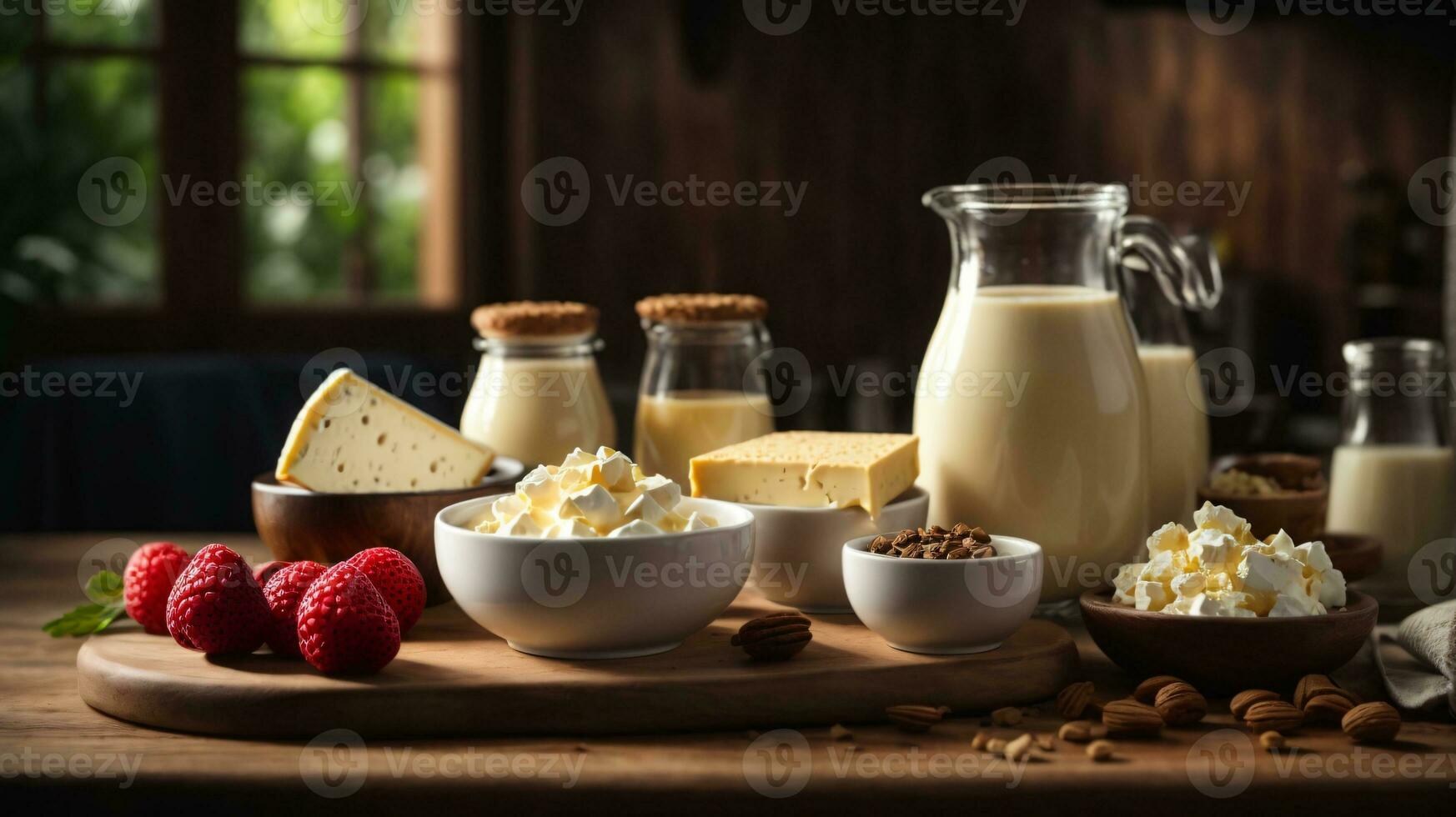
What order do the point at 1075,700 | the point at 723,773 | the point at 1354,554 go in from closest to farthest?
the point at 723,773, the point at 1075,700, the point at 1354,554

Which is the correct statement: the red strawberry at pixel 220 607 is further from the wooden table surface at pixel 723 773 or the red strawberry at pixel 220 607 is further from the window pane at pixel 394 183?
the window pane at pixel 394 183

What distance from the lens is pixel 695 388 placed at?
1.25 metres

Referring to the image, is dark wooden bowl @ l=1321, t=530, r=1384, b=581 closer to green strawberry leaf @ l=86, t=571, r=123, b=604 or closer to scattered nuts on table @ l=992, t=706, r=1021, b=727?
scattered nuts on table @ l=992, t=706, r=1021, b=727

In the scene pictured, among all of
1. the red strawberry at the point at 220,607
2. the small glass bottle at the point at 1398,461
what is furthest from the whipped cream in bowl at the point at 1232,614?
the red strawberry at the point at 220,607

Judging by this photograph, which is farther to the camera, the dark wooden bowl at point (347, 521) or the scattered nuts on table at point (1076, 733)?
the dark wooden bowl at point (347, 521)

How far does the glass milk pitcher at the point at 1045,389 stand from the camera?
108 cm

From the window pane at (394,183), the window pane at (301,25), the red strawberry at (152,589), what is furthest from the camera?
the window pane at (394,183)

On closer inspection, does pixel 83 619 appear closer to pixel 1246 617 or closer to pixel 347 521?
pixel 347 521

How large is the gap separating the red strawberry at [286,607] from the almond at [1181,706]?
59 centimetres

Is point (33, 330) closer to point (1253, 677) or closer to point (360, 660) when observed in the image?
point (360, 660)

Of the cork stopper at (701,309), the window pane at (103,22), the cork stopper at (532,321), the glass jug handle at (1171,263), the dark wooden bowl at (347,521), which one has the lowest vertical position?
the dark wooden bowl at (347,521)

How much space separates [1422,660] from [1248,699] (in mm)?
194

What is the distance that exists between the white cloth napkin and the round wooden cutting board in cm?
22

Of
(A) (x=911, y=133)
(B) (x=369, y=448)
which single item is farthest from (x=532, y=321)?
(A) (x=911, y=133)
